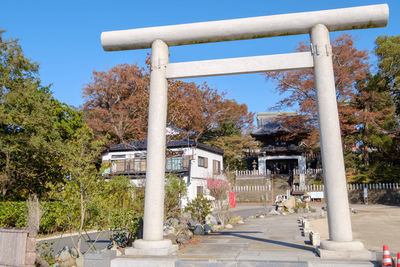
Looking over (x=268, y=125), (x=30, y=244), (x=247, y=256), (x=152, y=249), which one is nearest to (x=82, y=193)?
(x=30, y=244)

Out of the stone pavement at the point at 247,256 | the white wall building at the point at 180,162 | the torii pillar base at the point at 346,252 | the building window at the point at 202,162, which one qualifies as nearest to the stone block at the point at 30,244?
the stone pavement at the point at 247,256

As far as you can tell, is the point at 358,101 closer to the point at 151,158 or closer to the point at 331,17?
the point at 331,17

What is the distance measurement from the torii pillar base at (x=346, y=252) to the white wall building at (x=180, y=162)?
17.9 m

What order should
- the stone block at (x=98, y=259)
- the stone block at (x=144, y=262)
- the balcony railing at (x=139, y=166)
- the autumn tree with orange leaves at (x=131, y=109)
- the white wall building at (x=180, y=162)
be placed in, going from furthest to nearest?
the autumn tree with orange leaves at (x=131, y=109) < the balcony railing at (x=139, y=166) < the white wall building at (x=180, y=162) < the stone block at (x=98, y=259) < the stone block at (x=144, y=262)

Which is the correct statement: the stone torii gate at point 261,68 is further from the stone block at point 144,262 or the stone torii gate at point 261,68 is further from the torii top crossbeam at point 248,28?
the stone block at point 144,262

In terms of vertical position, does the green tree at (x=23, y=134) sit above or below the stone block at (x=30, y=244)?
above

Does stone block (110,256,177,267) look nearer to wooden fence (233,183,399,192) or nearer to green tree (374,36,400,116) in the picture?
wooden fence (233,183,399,192)

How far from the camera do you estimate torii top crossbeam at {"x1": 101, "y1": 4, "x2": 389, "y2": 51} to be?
599 centimetres

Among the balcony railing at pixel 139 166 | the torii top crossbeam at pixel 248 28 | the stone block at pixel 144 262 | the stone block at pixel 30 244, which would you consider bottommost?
the stone block at pixel 144 262

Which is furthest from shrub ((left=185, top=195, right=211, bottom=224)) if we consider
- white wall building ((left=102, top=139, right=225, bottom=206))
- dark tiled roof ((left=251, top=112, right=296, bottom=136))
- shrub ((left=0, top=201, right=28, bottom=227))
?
dark tiled roof ((left=251, top=112, right=296, bottom=136))

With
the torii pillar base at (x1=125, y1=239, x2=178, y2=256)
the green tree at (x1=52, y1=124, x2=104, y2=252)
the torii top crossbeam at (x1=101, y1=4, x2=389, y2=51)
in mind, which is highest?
the torii top crossbeam at (x1=101, y1=4, x2=389, y2=51)

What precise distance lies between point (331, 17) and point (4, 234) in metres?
7.72

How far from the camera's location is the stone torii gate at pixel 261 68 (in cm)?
546

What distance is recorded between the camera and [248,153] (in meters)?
36.7
